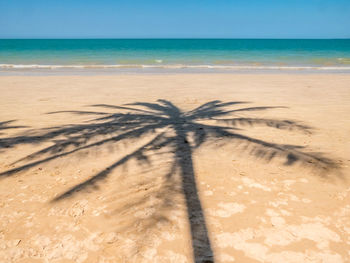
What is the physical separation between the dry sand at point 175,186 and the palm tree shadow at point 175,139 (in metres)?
0.02

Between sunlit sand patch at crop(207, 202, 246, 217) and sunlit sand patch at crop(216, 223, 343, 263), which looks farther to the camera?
sunlit sand patch at crop(207, 202, 246, 217)

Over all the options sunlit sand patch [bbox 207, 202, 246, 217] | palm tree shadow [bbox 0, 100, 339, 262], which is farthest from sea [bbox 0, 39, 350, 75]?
sunlit sand patch [bbox 207, 202, 246, 217]

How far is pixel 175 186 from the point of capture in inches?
137

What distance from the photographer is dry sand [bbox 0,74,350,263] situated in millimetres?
2422

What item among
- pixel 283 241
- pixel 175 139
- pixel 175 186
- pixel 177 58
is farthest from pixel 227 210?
pixel 177 58

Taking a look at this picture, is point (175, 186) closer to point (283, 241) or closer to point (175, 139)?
point (283, 241)

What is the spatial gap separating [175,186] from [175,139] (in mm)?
1882

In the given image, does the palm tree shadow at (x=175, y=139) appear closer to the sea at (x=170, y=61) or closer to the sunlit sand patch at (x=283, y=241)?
the sunlit sand patch at (x=283, y=241)

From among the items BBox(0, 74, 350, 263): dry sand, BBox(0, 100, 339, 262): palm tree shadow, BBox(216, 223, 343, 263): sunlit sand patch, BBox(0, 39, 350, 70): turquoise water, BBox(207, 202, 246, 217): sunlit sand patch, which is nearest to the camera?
BBox(216, 223, 343, 263): sunlit sand patch

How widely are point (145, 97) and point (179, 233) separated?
7680 mm

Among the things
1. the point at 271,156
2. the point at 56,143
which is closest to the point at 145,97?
the point at 56,143

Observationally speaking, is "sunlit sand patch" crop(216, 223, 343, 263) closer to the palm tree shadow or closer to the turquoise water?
the palm tree shadow

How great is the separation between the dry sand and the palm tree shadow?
0.06 feet

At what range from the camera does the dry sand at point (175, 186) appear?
2422mm
